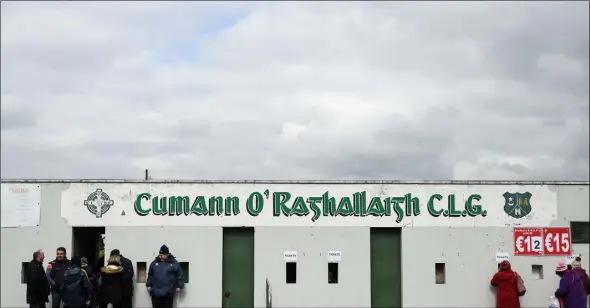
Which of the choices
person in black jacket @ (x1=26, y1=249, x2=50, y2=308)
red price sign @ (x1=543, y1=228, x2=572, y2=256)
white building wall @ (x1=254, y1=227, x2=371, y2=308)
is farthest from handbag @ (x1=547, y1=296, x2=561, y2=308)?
person in black jacket @ (x1=26, y1=249, x2=50, y2=308)

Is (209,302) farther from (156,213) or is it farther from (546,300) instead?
(546,300)

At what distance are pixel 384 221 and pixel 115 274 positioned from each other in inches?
269

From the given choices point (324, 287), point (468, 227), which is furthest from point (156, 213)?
point (468, 227)

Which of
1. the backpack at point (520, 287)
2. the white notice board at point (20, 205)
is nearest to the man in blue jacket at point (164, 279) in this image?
the white notice board at point (20, 205)

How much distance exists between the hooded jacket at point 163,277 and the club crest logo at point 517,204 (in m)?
8.65

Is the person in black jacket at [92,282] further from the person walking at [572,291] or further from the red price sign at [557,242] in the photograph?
the red price sign at [557,242]

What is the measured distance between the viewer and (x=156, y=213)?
60.3ft

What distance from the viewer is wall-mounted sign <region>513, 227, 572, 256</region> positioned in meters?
18.6

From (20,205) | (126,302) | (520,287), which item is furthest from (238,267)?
(520,287)

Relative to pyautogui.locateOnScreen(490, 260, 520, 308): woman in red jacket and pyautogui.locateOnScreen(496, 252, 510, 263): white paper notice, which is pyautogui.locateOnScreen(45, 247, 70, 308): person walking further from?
pyautogui.locateOnScreen(496, 252, 510, 263): white paper notice

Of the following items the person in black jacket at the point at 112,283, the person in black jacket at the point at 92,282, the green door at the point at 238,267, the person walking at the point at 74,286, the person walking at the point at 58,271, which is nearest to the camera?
the person walking at the point at 74,286

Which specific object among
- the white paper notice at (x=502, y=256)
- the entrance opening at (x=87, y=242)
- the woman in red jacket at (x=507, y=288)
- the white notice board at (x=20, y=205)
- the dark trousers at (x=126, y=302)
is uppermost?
the white notice board at (x=20, y=205)

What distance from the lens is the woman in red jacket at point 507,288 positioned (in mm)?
17734

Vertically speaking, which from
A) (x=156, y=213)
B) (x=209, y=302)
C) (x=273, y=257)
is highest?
(x=156, y=213)
